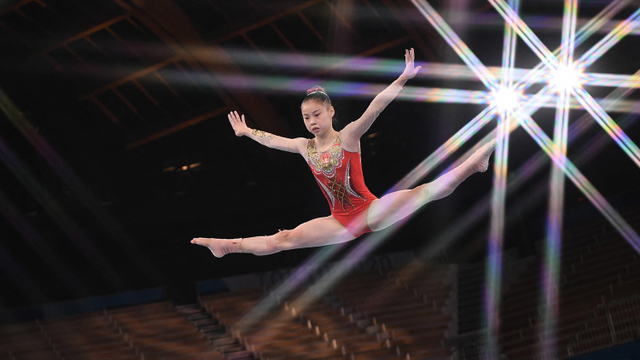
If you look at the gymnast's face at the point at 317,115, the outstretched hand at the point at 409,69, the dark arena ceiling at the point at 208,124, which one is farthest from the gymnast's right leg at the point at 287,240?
the dark arena ceiling at the point at 208,124

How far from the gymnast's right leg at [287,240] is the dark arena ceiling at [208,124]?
575 centimetres

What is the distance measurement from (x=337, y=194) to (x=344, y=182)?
11 cm

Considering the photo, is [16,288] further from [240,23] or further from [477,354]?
[477,354]

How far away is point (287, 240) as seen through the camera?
4.12 meters

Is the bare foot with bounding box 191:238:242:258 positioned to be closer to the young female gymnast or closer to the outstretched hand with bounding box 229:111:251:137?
the young female gymnast

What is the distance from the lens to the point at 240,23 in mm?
9711

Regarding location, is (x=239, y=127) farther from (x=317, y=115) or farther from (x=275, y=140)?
(x=317, y=115)

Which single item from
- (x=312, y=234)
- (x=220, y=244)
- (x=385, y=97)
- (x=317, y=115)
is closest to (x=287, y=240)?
(x=312, y=234)

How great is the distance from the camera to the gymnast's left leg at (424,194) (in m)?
3.78

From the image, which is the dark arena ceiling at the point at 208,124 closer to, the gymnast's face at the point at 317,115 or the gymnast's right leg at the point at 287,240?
the gymnast's face at the point at 317,115

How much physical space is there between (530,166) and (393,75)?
4266mm

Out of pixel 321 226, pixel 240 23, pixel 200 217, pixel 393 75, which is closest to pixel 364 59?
pixel 393 75

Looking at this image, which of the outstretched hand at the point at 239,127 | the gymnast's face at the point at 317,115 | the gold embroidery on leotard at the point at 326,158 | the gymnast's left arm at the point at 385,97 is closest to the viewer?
the gymnast's left arm at the point at 385,97

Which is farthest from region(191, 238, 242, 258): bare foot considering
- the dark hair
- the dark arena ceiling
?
the dark arena ceiling
